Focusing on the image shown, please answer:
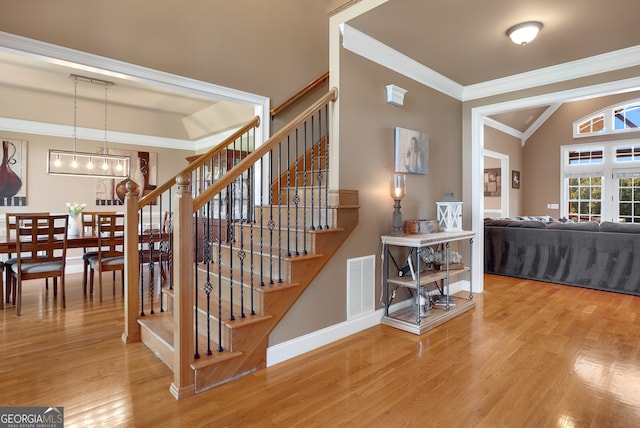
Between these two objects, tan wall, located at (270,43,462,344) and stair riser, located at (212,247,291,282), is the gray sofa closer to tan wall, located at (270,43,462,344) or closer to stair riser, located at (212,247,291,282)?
tan wall, located at (270,43,462,344)

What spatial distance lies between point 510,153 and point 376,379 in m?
8.31

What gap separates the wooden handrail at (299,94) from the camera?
414 centimetres

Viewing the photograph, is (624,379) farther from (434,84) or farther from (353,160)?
(434,84)

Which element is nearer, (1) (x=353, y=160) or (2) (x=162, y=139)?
(1) (x=353, y=160)

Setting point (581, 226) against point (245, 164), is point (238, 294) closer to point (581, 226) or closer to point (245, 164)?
point (245, 164)

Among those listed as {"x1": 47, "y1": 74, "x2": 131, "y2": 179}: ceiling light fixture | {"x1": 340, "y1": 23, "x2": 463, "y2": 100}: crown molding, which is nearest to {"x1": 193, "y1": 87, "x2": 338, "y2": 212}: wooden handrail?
{"x1": 340, "y1": 23, "x2": 463, "y2": 100}: crown molding

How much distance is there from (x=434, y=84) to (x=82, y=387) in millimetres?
4452

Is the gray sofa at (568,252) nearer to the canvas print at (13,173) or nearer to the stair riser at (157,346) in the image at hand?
the stair riser at (157,346)

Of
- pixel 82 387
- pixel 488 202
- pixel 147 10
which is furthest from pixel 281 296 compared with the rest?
pixel 488 202

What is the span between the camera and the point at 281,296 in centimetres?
252

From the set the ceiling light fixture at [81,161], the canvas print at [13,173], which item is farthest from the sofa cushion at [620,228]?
the canvas print at [13,173]

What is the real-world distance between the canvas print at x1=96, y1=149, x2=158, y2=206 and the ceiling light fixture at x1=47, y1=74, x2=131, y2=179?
1.07ft

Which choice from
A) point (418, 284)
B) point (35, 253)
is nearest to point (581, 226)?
point (418, 284)

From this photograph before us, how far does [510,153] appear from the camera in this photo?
8773mm
